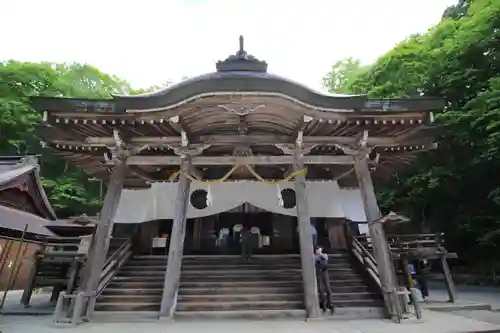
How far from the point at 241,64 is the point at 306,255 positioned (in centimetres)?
561

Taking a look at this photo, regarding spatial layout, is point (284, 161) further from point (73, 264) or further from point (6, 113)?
point (6, 113)

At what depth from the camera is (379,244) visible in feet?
25.3

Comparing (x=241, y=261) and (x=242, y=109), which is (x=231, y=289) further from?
(x=242, y=109)

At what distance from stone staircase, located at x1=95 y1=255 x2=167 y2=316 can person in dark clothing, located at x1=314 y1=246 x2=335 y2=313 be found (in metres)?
3.38

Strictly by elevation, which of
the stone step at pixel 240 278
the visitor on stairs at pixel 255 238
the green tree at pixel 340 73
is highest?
the green tree at pixel 340 73

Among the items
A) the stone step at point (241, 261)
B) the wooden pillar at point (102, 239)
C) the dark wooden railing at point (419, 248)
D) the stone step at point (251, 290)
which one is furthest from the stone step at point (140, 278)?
the dark wooden railing at point (419, 248)

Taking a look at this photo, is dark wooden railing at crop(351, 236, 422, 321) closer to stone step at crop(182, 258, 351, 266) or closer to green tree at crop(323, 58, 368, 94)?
stone step at crop(182, 258, 351, 266)

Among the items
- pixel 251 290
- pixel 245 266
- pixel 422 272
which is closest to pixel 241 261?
pixel 245 266

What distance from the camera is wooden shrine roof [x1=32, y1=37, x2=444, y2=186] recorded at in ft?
24.4

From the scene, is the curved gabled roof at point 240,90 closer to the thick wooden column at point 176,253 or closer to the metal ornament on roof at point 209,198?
the thick wooden column at point 176,253

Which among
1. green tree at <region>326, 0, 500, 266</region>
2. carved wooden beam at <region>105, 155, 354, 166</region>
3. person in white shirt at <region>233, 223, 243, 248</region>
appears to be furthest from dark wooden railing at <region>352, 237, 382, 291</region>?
green tree at <region>326, 0, 500, 266</region>

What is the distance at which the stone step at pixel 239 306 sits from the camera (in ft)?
24.9

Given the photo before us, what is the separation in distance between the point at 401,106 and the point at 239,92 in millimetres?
3521

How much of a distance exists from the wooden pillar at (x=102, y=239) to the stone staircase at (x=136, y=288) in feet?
1.86
